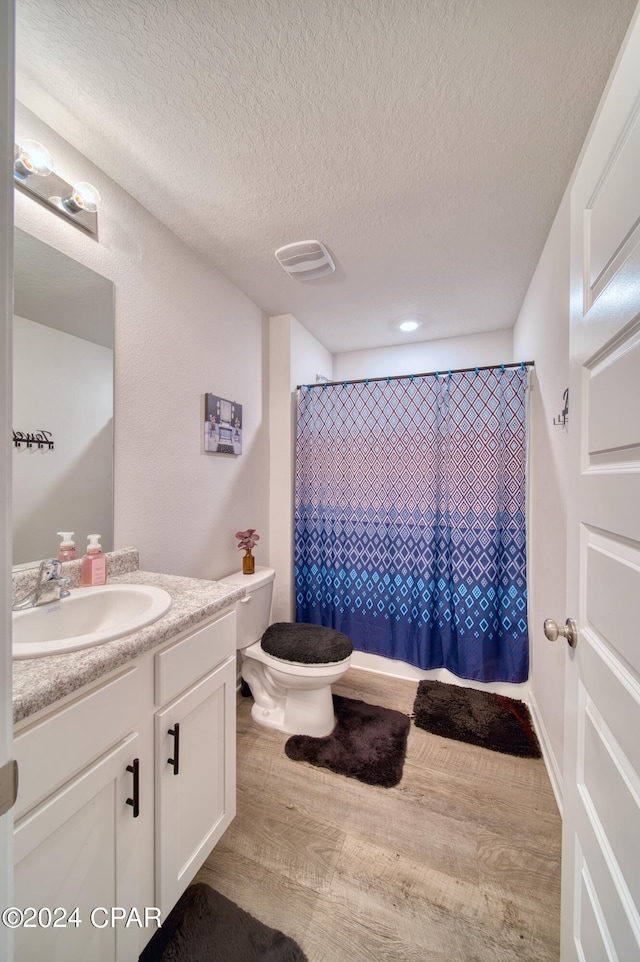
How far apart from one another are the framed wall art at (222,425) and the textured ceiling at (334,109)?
0.74 metres

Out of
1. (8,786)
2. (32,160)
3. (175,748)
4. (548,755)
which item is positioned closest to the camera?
(8,786)

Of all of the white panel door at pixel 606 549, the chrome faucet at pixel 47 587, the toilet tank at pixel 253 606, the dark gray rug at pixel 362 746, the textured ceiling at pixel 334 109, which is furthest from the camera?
the toilet tank at pixel 253 606

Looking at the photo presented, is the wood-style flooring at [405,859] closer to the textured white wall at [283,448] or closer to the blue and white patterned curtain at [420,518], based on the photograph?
the blue and white patterned curtain at [420,518]

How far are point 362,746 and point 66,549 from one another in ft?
4.96

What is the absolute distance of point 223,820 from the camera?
3.52 feet

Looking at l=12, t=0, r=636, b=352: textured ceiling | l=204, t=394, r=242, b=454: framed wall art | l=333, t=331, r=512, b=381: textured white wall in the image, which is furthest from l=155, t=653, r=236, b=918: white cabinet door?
l=333, t=331, r=512, b=381: textured white wall

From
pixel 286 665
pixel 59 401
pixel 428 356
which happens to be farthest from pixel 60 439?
pixel 428 356

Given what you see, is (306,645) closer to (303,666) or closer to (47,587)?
(303,666)

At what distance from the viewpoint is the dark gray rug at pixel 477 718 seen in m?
1.59

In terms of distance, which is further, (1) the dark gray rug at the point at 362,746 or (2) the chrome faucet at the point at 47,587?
(1) the dark gray rug at the point at 362,746

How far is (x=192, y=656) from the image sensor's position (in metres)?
0.93

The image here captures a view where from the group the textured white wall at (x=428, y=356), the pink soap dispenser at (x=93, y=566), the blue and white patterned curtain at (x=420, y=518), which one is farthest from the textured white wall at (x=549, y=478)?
the pink soap dispenser at (x=93, y=566)

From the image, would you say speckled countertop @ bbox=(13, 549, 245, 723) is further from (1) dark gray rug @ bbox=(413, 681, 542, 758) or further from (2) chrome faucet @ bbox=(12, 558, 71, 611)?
(1) dark gray rug @ bbox=(413, 681, 542, 758)

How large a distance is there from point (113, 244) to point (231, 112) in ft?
1.99
